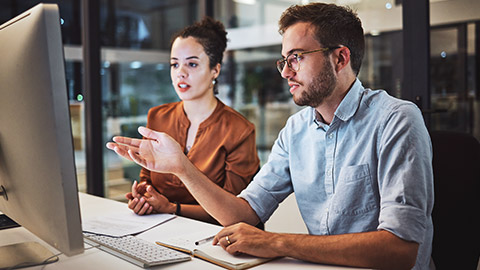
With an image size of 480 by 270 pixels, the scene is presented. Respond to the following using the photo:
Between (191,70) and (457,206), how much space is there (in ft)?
4.25

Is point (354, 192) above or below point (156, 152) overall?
below

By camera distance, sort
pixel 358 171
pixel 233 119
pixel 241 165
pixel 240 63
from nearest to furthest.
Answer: pixel 358 171 < pixel 241 165 < pixel 233 119 < pixel 240 63

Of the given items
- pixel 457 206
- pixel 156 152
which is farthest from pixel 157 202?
pixel 457 206

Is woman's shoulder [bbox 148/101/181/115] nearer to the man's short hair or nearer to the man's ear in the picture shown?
the man's short hair

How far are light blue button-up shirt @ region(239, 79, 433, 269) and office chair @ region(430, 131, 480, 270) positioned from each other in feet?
0.42

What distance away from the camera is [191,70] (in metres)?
2.12

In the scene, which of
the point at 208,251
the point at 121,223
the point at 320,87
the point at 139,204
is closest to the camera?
the point at 208,251

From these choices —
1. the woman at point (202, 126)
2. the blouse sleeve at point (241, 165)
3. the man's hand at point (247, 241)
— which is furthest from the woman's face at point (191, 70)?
the man's hand at point (247, 241)

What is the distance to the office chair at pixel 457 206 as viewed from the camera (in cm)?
141

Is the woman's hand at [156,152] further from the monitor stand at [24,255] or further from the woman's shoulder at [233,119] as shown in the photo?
the woman's shoulder at [233,119]

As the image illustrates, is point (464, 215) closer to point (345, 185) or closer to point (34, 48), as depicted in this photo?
point (345, 185)

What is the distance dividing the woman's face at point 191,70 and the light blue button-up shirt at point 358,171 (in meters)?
0.63

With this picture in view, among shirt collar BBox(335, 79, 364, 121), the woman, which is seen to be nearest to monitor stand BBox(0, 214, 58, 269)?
the woman

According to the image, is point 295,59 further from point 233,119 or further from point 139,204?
point 139,204
